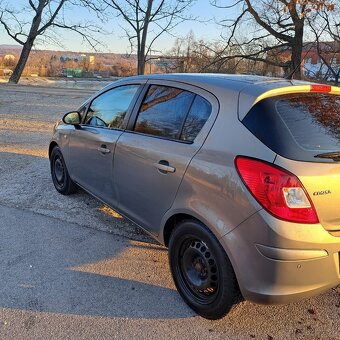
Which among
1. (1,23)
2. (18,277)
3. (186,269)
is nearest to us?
(186,269)

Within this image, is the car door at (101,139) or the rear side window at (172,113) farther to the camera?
the car door at (101,139)

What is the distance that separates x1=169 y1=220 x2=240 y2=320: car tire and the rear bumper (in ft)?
0.51

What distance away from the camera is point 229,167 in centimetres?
249

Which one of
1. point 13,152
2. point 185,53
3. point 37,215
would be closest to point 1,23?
point 185,53

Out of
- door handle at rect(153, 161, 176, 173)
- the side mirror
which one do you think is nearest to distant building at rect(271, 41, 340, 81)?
the side mirror

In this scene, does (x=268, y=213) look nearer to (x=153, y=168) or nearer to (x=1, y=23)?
(x=153, y=168)

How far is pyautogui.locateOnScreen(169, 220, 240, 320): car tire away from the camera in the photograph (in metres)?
2.61

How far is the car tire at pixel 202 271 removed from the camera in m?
2.61

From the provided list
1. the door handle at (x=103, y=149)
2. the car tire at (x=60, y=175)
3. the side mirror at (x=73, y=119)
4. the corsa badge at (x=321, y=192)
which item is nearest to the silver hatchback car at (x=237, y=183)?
→ the corsa badge at (x=321, y=192)

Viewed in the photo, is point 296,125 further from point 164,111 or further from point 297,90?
point 164,111

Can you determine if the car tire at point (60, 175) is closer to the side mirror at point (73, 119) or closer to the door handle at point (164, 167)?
the side mirror at point (73, 119)

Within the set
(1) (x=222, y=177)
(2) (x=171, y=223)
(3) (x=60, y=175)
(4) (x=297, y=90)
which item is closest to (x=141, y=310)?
(2) (x=171, y=223)

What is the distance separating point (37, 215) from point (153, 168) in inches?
82.4

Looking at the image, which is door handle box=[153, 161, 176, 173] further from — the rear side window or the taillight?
the taillight
